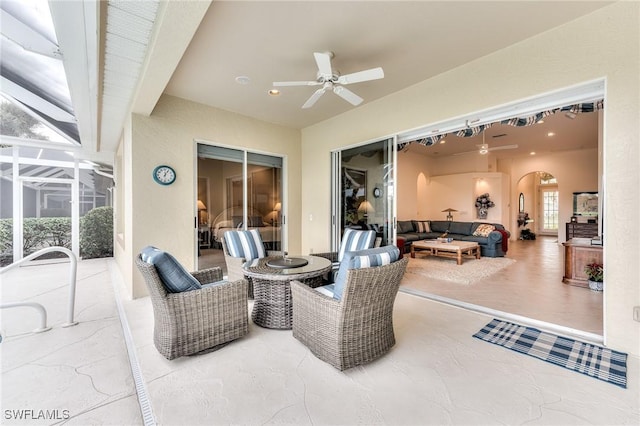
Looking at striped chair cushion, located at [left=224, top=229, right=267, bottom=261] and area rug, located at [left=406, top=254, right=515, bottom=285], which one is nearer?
striped chair cushion, located at [left=224, top=229, right=267, bottom=261]

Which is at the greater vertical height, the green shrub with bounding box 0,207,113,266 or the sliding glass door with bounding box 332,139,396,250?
the sliding glass door with bounding box 332,139,396,250

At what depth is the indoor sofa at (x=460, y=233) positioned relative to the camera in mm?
6977

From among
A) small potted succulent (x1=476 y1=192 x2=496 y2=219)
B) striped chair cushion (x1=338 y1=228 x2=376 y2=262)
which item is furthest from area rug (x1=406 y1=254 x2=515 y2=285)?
small potted succulent (x1=476 y1=192 x2=496 y2=219)

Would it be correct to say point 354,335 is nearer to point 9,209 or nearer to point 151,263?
point 151,263

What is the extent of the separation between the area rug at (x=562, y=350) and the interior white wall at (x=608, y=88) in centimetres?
24

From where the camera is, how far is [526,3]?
7.78 feet

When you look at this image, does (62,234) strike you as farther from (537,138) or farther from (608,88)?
(537,138)

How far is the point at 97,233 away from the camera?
7.25 meters

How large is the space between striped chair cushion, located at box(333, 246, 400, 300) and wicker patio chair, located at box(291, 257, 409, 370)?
65 mm

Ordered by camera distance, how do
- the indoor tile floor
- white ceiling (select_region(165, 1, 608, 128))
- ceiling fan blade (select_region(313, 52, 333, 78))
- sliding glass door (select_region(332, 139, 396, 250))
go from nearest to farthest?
1. white ceiling (select_region(165, 1, 608, 128))
2. ceiling fan blade (select_region(313, 52, 333, 78))
3. the indoor tile floor
4. sliding glass door (select_region(332, 139, 396, 250))

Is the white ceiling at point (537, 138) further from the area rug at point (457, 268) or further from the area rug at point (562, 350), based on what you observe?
the area rug at point (562, 350)

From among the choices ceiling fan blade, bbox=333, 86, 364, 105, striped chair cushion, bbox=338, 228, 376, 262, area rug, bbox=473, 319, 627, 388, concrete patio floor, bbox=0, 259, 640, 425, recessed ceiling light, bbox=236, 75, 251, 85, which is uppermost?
recessed ceiling light, bbox=236, 75, 251, 85

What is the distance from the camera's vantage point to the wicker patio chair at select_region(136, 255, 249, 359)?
218cm

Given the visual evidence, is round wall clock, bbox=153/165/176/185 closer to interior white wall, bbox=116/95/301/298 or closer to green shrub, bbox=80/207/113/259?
interior white wall, bbox=116/95/301/298
